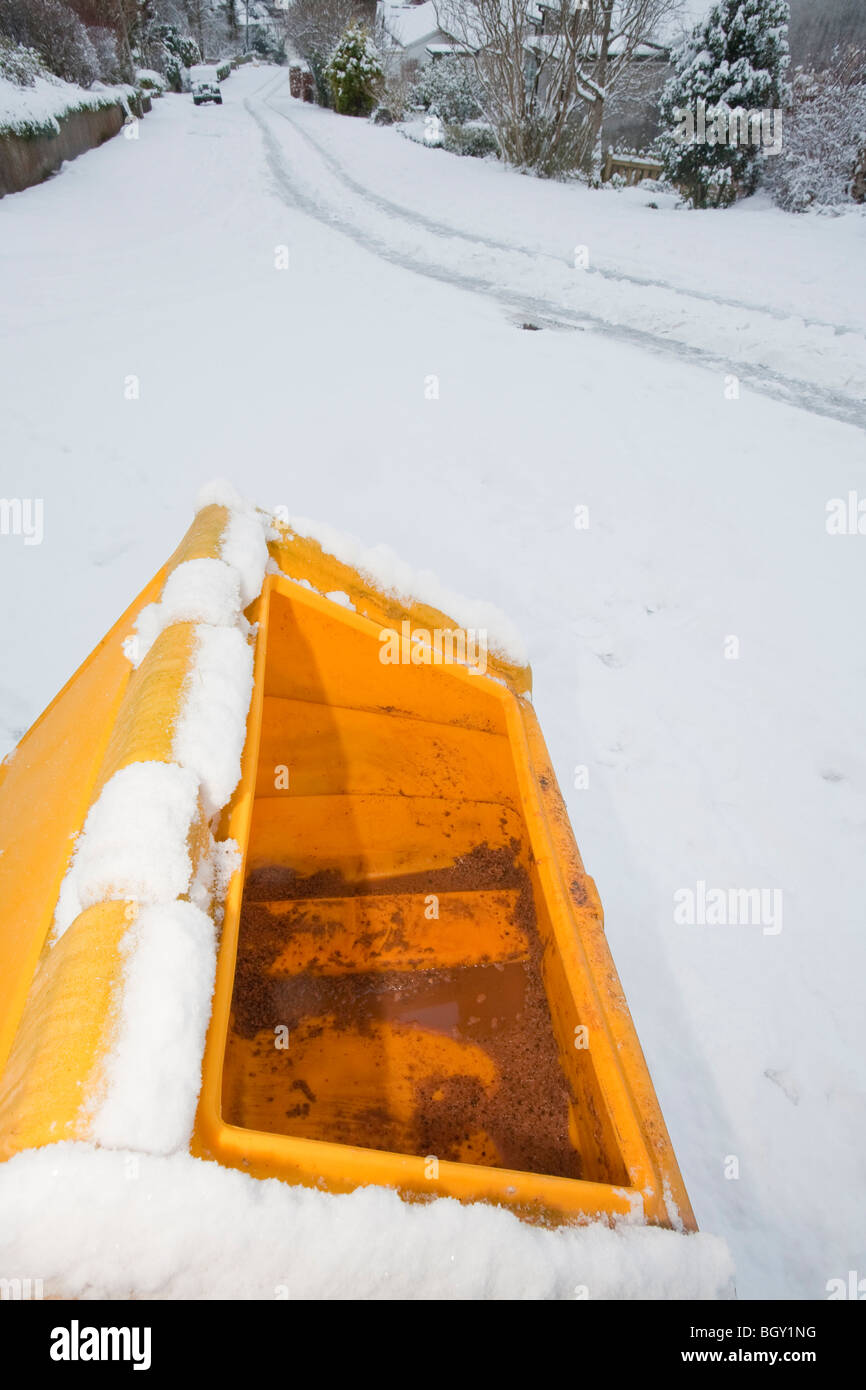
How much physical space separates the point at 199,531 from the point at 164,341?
5321 mm

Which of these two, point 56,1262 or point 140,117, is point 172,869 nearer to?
point 56,1262

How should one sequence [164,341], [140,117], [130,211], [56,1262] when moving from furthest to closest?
[140,117]
[130,211]
[164,341]
[56,1262]

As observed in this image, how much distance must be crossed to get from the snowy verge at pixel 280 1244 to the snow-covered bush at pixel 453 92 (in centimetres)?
2303

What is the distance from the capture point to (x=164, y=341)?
590 centimetres

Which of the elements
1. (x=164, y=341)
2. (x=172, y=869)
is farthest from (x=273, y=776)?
(x=164, y=341)

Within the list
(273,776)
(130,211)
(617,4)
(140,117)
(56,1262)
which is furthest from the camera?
(140,117)

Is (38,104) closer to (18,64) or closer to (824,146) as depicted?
(18,64)

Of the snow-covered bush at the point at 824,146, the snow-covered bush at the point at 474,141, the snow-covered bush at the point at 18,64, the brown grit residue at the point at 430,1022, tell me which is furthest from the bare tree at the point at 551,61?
the brown grit residue at the point at 430,1022

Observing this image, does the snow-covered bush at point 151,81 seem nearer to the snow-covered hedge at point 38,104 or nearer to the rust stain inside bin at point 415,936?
the snow-covered hedge at point 38,104

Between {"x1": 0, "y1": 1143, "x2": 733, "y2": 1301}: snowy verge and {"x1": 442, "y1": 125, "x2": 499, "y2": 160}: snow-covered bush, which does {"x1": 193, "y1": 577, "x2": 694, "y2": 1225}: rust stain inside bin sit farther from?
{"x1": 442, "y1": 125, "x2": 499, "y2": 160}: snow-covered bush

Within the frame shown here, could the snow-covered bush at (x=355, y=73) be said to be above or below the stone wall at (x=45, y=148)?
above

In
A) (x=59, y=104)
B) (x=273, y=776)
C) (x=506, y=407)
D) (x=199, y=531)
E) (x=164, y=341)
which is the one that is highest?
(x=59, y=104)

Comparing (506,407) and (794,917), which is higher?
(506,407)

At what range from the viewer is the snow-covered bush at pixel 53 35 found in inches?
552
